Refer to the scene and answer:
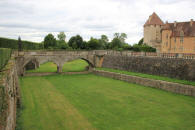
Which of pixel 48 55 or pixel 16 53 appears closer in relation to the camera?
pixel 16 53

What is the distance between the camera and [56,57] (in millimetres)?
31891

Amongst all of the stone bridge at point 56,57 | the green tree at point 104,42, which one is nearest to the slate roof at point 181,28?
the stone bridge at point 56,57

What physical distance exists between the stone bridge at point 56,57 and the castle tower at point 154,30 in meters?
18.7

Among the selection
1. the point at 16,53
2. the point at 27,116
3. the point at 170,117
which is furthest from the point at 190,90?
the point at 16,53

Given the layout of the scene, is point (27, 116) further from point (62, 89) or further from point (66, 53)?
point (66, 53)

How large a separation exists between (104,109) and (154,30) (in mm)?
40780

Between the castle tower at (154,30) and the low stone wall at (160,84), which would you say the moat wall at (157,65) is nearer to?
the low stone wall at (160,84)

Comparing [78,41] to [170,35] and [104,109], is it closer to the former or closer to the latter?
[170,35]

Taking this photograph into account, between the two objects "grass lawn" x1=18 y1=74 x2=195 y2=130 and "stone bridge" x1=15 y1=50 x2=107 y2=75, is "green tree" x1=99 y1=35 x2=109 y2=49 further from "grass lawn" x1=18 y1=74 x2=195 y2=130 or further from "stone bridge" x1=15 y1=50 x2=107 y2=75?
"grass lawn" x1=18 y1=74 x2=195 y2=130

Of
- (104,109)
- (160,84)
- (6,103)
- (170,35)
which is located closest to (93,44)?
(170,35)

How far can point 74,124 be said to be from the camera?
11.4 m

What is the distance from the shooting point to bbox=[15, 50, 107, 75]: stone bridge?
2900 centimetres

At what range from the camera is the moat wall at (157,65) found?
2206 centimetres

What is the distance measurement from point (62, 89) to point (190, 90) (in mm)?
12477
